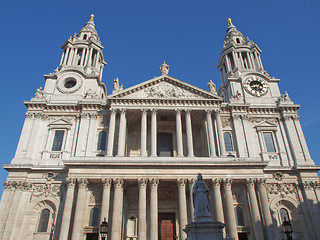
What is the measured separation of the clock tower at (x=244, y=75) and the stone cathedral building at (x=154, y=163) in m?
0.19

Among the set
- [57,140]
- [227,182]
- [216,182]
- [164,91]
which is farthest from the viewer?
[164,91]

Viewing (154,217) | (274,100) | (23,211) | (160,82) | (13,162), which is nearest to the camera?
(154,217)

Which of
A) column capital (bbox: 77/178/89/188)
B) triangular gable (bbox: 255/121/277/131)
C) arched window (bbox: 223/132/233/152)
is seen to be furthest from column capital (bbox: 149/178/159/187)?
triangular gable (bbox: 255/121/277/131)

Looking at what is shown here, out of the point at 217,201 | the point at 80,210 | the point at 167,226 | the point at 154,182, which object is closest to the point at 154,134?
the point at 154,182

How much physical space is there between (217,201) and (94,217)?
10648 millimetres

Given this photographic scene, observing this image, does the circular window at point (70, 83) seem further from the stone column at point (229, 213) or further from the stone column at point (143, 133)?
the stone column at point (229, 213)

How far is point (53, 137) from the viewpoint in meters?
28.1

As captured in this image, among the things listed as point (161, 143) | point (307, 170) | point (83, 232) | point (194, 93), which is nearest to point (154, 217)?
point (83, 232)

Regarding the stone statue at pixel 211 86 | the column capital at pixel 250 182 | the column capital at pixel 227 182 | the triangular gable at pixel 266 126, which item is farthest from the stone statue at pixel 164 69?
the column capital at pixel 250 182

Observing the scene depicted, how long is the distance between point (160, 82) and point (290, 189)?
17075mm

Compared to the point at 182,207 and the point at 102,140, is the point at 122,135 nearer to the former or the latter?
the point at 102,140

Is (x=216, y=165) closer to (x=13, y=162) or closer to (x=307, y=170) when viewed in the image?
(x=307, y=170)

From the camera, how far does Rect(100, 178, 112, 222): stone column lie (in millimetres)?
21786

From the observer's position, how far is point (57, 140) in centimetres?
2809
